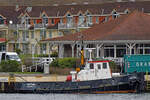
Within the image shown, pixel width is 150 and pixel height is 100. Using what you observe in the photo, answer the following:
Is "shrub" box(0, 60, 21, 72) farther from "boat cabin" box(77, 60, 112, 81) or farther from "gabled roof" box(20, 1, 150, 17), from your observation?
"gabled roof" box(20, 1, 150, 17)

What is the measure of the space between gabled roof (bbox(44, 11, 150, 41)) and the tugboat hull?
1673 centimetres

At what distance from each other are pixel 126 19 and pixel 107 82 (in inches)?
958

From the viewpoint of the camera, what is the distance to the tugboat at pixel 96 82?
51.7 metres

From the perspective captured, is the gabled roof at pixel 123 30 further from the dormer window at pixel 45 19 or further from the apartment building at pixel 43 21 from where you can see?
the dormer window at pixel 45 19

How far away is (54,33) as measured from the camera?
104 meters

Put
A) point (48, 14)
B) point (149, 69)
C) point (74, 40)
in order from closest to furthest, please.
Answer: point (149, 69) < point (74, 40) < point (48, 14)

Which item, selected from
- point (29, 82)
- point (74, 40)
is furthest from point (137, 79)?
point (74, 40)

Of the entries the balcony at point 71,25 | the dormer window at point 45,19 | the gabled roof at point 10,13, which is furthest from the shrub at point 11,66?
the gabled roof at point 10,13

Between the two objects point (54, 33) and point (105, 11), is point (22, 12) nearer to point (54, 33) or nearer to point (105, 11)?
point (54, 33)

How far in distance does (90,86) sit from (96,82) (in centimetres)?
67

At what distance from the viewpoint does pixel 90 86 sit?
170 feet

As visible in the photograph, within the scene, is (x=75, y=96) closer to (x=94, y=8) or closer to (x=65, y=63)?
(x=65, y=63)

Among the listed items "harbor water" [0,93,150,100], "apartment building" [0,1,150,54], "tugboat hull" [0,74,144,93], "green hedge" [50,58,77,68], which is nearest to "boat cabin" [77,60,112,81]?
"tugboat hull" [0,74,144,93]

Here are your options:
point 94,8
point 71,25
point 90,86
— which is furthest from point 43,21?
point 90,86
